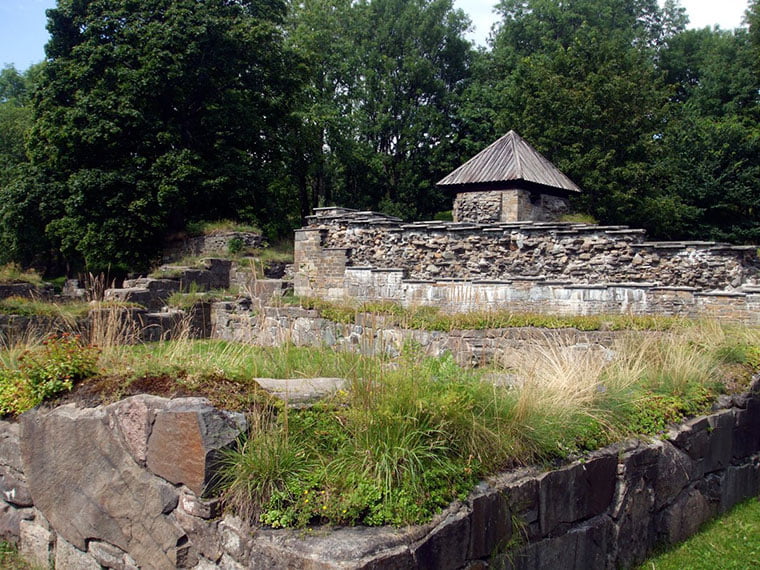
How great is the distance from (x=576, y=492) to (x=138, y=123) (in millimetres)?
19539

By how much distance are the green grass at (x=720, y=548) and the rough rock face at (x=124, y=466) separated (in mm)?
3586

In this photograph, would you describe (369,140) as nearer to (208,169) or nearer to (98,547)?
(208,169)

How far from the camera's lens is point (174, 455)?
3.80 m

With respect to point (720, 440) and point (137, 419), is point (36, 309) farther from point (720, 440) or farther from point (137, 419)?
point (720, 440)

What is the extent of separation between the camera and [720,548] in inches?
205

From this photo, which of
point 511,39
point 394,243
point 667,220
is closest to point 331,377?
point 394,243

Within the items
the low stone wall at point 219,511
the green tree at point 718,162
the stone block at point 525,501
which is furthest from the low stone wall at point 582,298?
the green tree at point 718,162

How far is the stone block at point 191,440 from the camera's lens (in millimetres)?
3633

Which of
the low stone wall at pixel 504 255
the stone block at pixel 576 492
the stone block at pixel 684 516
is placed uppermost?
the low stone wall at pixel 504 255

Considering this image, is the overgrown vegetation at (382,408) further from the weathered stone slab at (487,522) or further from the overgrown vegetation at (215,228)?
the overgrown vegetation at (215,228)

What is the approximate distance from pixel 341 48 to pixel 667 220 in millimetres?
18624

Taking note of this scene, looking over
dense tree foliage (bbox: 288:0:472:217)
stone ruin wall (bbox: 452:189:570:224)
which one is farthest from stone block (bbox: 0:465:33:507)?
dense tree foliage (bbox: 288:0:472:217)

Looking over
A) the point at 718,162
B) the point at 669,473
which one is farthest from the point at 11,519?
the point at 718,162

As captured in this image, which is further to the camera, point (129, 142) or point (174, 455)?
point (129, 142)
